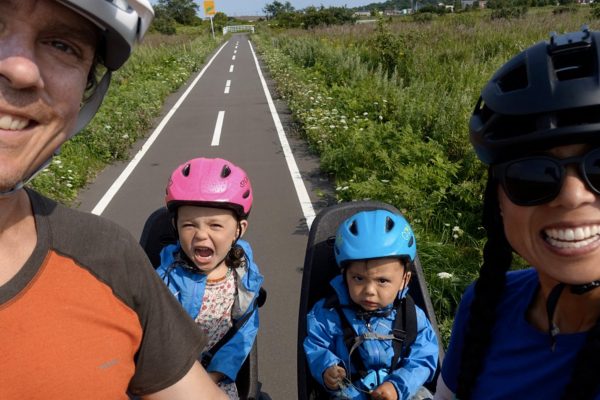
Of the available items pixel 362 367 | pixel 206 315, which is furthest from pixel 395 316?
pixel 206 315

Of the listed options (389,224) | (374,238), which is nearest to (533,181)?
(374,238)

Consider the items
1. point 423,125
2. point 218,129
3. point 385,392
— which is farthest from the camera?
point 218,129

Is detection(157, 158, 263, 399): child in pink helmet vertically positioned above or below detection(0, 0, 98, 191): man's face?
below

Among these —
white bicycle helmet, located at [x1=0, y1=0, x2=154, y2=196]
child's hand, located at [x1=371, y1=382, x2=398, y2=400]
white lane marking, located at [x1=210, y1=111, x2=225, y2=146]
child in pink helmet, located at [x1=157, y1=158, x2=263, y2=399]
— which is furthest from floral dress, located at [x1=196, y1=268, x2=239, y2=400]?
white lane marking, located at [x1=210, y1=111, x2=225, y2=146]

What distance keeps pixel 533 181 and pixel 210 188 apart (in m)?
2.06

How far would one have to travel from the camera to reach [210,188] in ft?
9.58

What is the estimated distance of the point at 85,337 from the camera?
4.24 ft

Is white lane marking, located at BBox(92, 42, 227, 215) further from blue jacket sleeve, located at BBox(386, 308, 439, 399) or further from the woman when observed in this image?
the woman

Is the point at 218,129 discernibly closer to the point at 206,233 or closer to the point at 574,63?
the point at 206,233

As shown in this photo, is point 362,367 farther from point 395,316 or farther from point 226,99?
point 226,99

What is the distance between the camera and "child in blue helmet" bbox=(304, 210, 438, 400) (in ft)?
8.55

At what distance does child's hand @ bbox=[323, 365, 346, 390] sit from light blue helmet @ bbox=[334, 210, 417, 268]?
57 centimetres

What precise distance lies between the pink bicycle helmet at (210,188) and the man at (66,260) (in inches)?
53.2

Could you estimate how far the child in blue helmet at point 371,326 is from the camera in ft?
8.55
